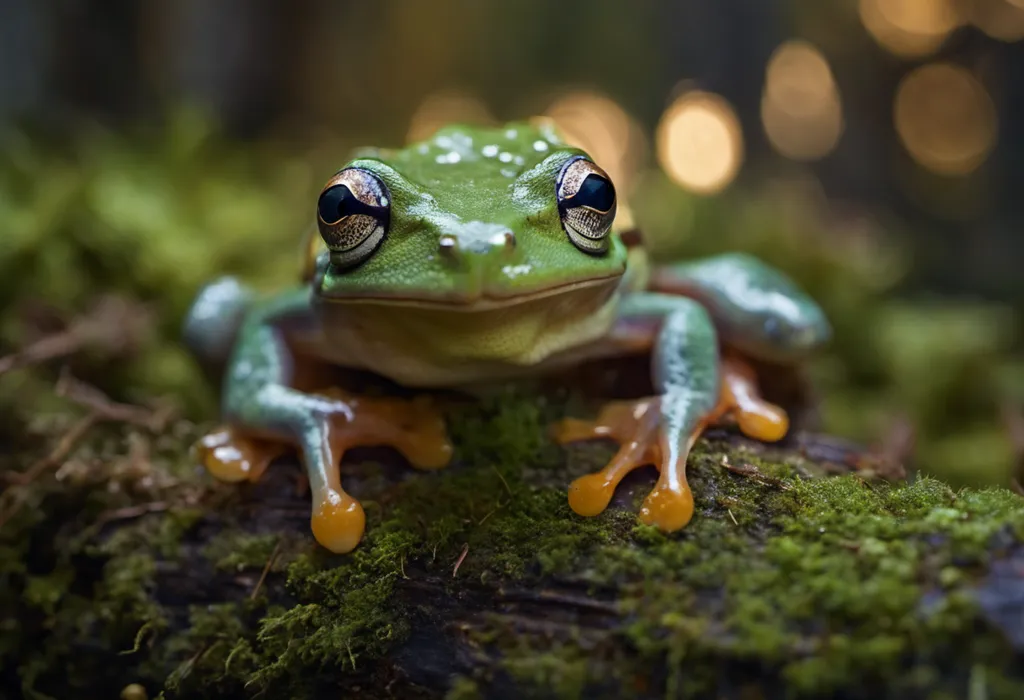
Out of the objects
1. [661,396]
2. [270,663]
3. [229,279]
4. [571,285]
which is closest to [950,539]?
[661,396]

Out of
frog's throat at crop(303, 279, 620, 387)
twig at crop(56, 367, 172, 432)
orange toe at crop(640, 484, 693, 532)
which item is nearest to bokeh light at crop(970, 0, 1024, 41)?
frog's throat at crop(303, 279, 620, 387)

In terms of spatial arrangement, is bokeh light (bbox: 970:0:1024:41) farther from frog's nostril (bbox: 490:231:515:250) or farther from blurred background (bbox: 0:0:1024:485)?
frog's nostril (bbox: 490:231:515:250)

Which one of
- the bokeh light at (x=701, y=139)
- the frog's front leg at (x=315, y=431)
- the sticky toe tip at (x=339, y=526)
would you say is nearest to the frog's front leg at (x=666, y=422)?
the frog's front leg at (x=315, y=431)

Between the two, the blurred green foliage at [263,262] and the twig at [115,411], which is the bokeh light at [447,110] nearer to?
the blurred green foliage at [263,262]

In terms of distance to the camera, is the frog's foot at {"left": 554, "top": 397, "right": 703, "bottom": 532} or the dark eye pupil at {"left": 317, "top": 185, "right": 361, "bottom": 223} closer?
the frog's foot at {"left": 554, "top": 397, "right": 703, "bottom": 532}

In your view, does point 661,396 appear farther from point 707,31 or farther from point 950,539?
point 707,31

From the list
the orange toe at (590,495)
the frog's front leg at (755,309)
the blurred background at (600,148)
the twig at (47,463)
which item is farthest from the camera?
the blurred background at (600,148)
